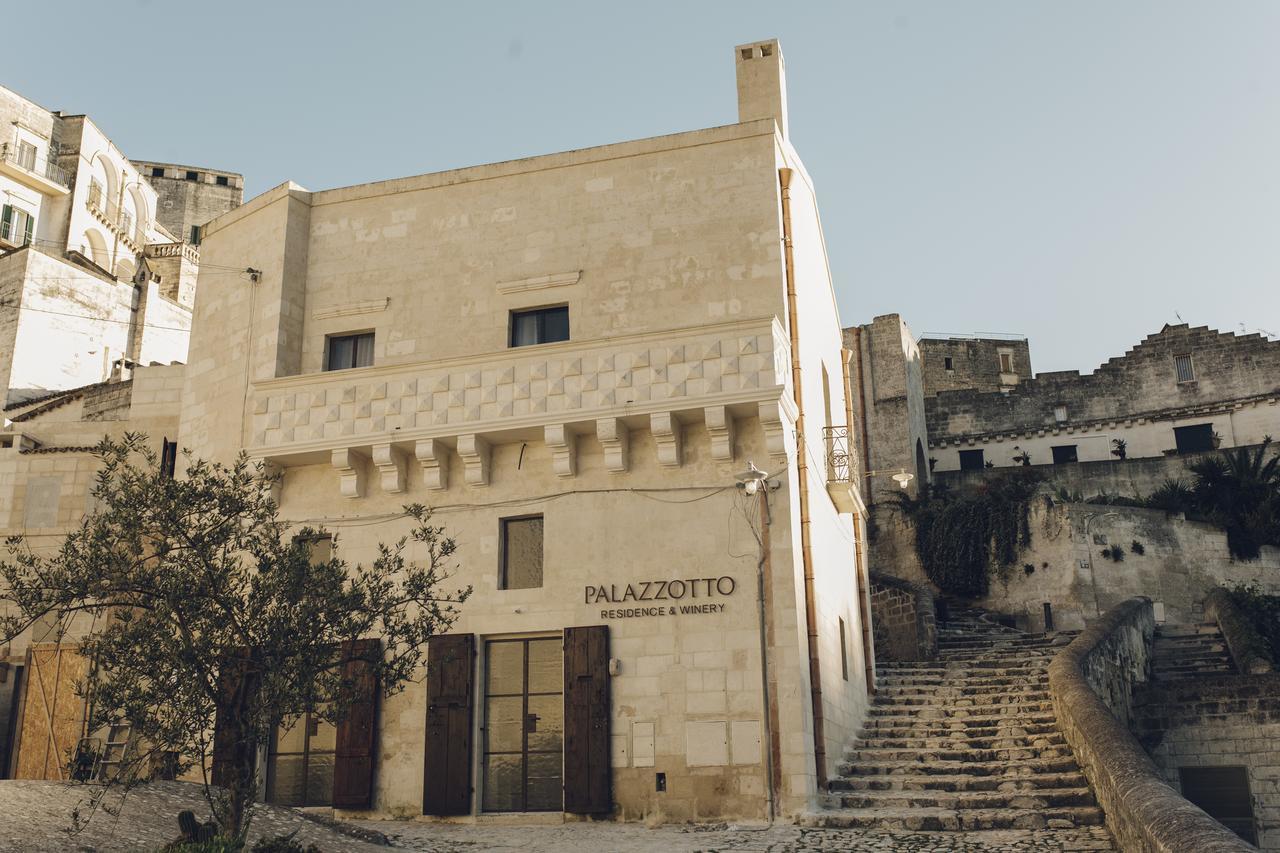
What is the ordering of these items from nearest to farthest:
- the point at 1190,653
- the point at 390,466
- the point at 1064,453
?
the point at 390,466 < the point at 1190,653 < the point at 1064,453

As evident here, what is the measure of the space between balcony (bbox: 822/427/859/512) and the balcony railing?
41.2m

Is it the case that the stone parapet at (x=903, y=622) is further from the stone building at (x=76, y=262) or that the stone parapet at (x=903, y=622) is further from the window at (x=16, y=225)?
the window at (x=16, y=225)

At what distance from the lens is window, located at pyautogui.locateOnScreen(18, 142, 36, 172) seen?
158 ft

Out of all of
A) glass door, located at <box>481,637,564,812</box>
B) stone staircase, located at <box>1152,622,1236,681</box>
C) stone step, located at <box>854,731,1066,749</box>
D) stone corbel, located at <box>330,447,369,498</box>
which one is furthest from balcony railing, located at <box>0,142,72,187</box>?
stone staircase, located at <box>1152,622,1236,681</box>

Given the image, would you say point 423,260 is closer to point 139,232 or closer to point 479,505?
point 479,505

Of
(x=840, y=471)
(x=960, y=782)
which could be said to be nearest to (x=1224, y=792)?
(x=960, y=782)

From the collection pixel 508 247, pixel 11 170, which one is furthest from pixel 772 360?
pixel 11 170

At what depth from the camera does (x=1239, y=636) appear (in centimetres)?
2309

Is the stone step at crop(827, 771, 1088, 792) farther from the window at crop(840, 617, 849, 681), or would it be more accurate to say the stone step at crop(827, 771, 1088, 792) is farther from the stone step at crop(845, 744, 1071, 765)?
the window at crop(840, 617, 849, 681)

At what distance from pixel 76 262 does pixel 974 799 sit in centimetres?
4498

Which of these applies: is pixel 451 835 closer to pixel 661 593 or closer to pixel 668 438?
pixel 661 593

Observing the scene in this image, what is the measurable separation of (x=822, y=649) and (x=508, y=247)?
291 inches

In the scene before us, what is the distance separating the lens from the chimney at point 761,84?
18.0m

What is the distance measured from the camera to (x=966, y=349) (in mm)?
46000
